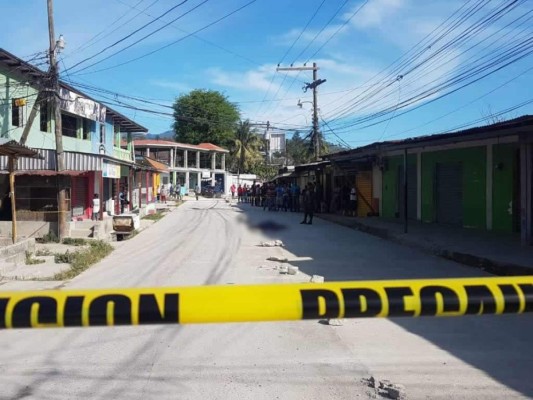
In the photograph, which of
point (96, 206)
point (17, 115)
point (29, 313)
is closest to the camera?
point (29, 313)

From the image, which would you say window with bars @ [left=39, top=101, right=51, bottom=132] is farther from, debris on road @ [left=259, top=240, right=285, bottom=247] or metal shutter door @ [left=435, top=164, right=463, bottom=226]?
metal shutter door @ [left=435, top=164, right=463, bottom=226]

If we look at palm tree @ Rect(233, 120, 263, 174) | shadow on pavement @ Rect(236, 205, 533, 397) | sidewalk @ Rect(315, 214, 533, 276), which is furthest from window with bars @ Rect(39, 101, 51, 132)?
palm tree @ Rect(233, 120, 263, 174)

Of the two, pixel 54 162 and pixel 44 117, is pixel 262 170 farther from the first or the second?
pixel 54 162

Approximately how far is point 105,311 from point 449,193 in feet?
60.8

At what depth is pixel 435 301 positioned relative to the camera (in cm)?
211

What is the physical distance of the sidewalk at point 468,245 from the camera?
10570mm

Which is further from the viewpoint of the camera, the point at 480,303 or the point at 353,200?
the point at 353,200

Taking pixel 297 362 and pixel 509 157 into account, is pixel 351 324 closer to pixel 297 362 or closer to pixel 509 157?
pixel 297 362

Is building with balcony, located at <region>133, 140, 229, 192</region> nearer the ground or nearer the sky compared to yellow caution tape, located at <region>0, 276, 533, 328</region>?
nearer the sky

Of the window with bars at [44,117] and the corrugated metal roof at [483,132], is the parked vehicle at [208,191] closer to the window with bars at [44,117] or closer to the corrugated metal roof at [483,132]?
the window with bars at [44,117]

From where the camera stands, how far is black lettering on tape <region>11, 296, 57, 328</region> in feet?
6.42

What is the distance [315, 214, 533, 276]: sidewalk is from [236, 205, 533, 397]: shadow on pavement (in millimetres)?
306

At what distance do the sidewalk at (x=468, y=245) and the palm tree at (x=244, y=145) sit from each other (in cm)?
5759

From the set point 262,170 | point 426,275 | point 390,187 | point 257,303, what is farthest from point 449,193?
point 262,170
